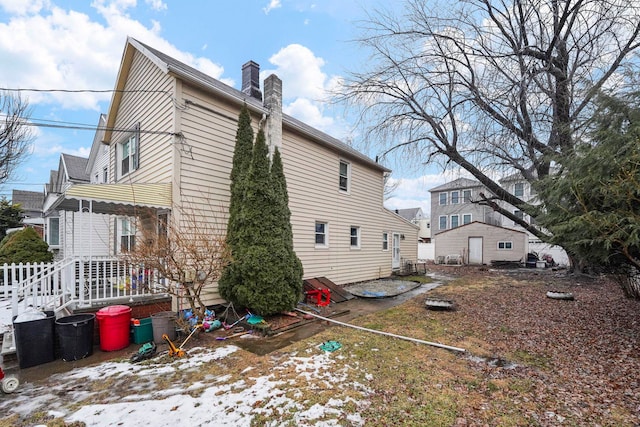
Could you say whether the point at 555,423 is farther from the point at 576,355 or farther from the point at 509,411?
the point at 576,355

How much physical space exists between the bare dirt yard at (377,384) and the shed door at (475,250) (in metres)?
16.5

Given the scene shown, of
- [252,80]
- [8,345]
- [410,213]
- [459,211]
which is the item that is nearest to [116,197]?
[8,345]

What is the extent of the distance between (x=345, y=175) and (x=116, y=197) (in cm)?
825

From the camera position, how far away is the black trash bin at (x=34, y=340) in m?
4.57

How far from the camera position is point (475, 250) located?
2253 centimetres

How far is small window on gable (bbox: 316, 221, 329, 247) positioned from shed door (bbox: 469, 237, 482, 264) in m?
16.5

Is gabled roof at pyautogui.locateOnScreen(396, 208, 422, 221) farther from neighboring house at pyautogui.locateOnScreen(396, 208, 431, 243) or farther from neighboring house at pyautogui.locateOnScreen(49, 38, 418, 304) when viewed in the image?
neighboring house at pyautogui.locateOnScreen(49, 38, 418, 304)

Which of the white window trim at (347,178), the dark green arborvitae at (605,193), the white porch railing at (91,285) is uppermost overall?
the white window trim at (347,178)

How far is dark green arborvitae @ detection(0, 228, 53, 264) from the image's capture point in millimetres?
11070

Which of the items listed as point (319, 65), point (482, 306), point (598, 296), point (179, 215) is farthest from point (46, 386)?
point (598, 296)

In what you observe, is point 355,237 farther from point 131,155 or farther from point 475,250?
point 475,250

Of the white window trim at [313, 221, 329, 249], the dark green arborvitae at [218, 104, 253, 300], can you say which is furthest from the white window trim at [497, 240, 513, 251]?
the dark green arborvitae at [218, 104, 253, 300]

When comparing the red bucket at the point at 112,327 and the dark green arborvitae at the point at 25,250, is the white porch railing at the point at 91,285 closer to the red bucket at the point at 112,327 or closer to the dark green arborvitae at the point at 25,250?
the red bucket at the point at 112,327

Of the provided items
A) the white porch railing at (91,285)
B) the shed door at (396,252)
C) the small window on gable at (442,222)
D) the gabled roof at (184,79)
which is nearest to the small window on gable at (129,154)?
the gabled roof at (184,79)
